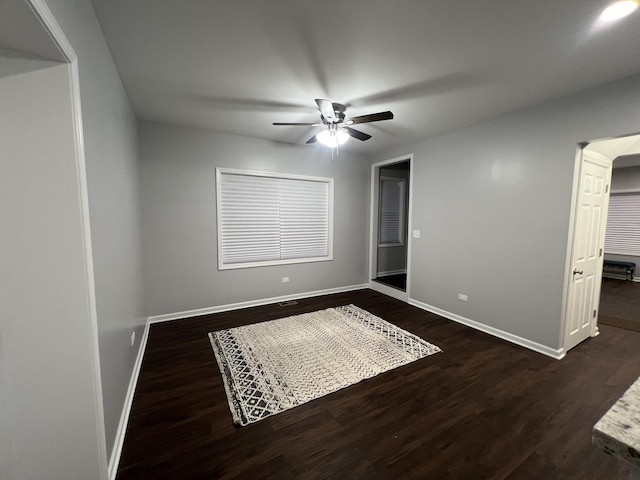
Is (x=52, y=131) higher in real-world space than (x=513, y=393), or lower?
higher

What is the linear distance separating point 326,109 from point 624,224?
7.93 meters

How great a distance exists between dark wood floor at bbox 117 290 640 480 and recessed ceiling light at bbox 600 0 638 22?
272 cm

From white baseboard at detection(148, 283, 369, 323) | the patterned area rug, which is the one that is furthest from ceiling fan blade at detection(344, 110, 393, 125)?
white baseboard at detection(148, 283, 369, 323)

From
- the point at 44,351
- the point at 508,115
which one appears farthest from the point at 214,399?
the point at 508,115

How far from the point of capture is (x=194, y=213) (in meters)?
3.66

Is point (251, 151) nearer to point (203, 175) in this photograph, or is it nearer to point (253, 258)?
point (203, 175)

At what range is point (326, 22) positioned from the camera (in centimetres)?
163

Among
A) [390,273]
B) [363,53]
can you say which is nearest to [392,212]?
[390,273]

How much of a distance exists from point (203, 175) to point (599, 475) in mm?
4633

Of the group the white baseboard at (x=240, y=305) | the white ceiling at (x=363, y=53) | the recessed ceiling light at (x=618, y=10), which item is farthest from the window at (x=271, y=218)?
the recessed ceiling light at (x=618, y=10)

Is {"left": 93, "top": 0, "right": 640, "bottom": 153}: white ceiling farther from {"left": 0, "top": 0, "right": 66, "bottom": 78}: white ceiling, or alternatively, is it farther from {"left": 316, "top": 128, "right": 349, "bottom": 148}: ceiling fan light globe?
{"left": 0, "top": 0, "right": 66, "bottom": 78}: white ceiling

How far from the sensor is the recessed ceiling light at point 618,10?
4.74 ft

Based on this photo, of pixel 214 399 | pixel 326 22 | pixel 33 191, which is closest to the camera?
pixel 33 191

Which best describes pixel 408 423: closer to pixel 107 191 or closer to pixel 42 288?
pixel 42 288
